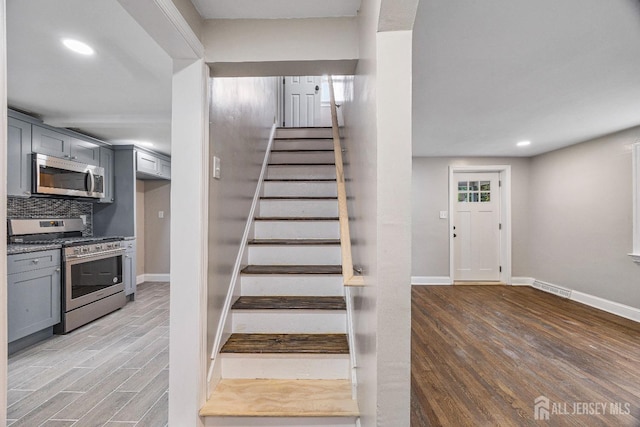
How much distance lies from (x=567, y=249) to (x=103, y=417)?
5.53m

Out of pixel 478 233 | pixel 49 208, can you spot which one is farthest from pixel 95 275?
pixel 478 233

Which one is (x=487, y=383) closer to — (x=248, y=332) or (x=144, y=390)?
(x=248, y=332)

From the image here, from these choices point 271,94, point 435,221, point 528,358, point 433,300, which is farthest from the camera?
point 435,221

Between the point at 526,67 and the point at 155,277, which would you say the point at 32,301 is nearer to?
the point at 155,277

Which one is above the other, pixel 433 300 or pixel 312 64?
pixel 312 64

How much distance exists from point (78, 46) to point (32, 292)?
7.26 ft

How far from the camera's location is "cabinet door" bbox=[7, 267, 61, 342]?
2617 millimetres

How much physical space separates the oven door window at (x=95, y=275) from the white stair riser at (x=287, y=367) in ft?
7.94

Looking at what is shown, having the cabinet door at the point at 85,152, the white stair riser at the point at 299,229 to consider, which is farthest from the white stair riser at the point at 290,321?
the cabinet door at the point at 85,152

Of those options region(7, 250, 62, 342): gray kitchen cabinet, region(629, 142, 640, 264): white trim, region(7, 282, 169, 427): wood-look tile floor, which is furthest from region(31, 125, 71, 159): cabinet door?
region(629, 142, 640, 264): white trim

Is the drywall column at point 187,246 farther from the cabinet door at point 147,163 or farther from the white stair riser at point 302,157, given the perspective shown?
the cabinet door at point 147,163

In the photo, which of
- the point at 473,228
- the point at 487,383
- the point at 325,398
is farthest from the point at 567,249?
the point at 325,398

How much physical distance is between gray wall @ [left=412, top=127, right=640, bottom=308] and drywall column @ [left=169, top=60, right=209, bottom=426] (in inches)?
168

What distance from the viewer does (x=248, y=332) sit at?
2029mm
